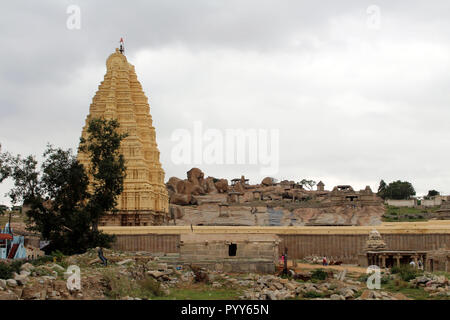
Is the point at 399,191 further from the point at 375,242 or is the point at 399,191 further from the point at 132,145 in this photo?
the point at 375,242

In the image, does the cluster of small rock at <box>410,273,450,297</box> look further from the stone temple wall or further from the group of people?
the stone temple wall

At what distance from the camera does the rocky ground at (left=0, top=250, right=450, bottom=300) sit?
25.6 metres

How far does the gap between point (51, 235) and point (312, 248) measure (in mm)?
19325

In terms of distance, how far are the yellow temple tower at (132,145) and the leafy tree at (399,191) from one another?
5369 centimetres

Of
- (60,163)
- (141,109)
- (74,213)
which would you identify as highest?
(141,109)

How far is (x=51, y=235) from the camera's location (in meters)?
42.3

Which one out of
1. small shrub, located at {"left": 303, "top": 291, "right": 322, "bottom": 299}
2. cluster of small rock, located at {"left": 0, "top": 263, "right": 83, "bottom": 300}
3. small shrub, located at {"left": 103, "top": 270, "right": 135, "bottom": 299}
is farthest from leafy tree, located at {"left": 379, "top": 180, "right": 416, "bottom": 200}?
cluster of small rock, located at {"left": 0, "top": 263, "right": 83, "bottom": 300}

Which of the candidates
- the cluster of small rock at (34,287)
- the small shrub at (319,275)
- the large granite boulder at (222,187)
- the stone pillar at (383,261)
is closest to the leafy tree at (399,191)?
the large granite boulder at (222,187)

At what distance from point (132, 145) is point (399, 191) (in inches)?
2476

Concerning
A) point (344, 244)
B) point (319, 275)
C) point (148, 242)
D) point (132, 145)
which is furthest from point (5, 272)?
point (132, 145)

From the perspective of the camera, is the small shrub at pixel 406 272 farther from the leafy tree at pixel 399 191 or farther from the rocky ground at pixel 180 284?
the leafy tree at pixel 399 191
